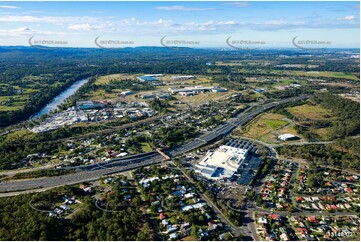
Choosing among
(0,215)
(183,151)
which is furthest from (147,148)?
(0,215)

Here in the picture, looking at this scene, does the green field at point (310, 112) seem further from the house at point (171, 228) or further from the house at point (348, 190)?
the house at point (171, 228)

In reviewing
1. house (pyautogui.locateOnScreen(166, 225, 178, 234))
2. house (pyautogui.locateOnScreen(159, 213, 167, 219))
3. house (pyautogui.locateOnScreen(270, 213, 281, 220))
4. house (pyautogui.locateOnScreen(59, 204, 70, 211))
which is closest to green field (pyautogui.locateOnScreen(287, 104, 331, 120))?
house (pyautogui.locateOnScreen(270, 213, 281, 220))

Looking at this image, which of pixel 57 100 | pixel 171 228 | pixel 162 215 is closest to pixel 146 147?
pixel 162 215

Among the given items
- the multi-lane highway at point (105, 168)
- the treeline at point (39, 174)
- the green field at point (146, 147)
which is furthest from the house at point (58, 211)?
the green field at point (146, 147)

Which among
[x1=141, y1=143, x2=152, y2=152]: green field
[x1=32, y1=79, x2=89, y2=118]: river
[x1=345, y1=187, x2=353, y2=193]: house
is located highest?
[x1=141, y1=143, x2=152, y2=152]: green field

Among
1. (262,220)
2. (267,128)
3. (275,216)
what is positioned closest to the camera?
(262,220)

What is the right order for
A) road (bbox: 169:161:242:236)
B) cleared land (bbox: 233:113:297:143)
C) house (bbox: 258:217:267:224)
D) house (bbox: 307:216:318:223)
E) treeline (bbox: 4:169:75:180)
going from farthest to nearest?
cleared land (bbox: 233:113:297:143) < treeline (bbox: 4:169:75:180) < house (bbox: 307:216:318:223) < house (bbox: 258:217:267:224) < road (bbox: 169:161:242:236)

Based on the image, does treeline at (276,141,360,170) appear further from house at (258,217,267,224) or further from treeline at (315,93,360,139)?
house at (258,217,267,224)

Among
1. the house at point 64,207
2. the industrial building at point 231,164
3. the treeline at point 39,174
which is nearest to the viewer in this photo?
the house at point 64,207

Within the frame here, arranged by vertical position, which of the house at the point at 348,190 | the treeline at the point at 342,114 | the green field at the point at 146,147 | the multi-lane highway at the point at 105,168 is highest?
the treeline at the point at 342,114

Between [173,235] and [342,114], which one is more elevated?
[342,114]

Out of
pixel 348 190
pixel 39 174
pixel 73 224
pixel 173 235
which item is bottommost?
pixel 348 190

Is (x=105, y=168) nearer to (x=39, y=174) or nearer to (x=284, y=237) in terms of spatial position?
(x=39, y=174)
